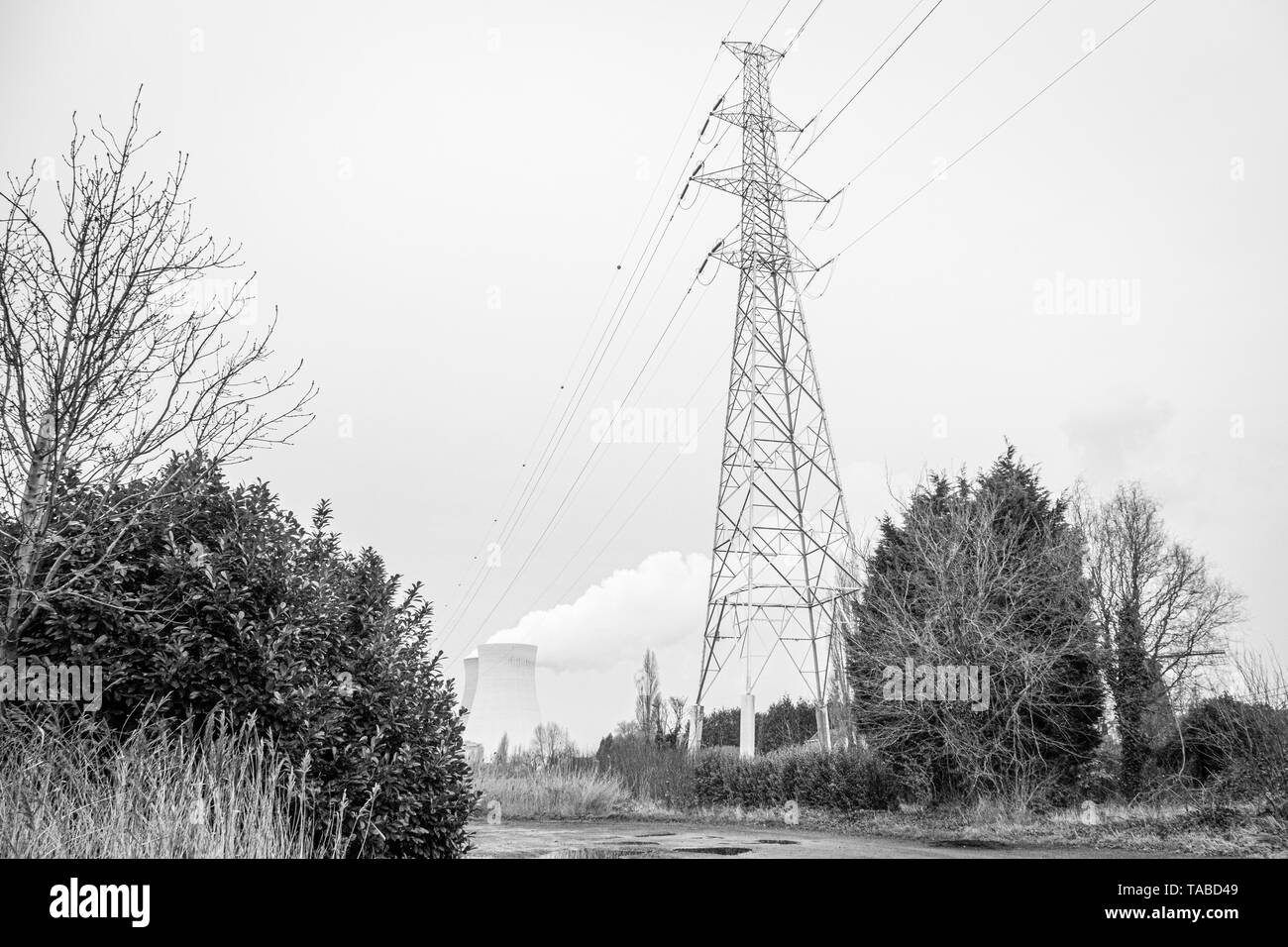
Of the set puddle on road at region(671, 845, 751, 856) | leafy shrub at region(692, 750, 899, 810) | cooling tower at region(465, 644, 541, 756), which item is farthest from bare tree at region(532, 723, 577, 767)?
puddle on road at region(671, 845, 751, 856)

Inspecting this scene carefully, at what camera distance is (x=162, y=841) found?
589 centimetres

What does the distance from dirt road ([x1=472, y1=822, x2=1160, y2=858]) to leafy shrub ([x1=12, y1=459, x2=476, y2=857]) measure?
4615mm

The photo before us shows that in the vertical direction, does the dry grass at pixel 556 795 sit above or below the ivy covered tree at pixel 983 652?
below

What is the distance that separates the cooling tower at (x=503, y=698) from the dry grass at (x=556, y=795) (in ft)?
27.5

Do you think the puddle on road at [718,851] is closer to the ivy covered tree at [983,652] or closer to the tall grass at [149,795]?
the ivy covered tree at [983,652]

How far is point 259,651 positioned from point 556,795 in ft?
56.9

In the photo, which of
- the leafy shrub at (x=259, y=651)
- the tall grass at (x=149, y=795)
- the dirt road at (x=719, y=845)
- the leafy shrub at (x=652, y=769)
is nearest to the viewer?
the tall grass at (x=149, y=795)

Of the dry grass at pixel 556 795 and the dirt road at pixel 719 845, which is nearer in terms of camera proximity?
the dirt road at pixel 719 845

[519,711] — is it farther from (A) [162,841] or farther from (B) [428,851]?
(A) [162,841]

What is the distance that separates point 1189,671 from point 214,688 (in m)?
27.1

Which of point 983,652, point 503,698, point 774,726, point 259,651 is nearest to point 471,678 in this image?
point 503,698

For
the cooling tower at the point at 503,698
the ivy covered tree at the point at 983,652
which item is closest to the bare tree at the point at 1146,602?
the ivy covered tree at the point at 983,652

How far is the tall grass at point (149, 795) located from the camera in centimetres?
580
